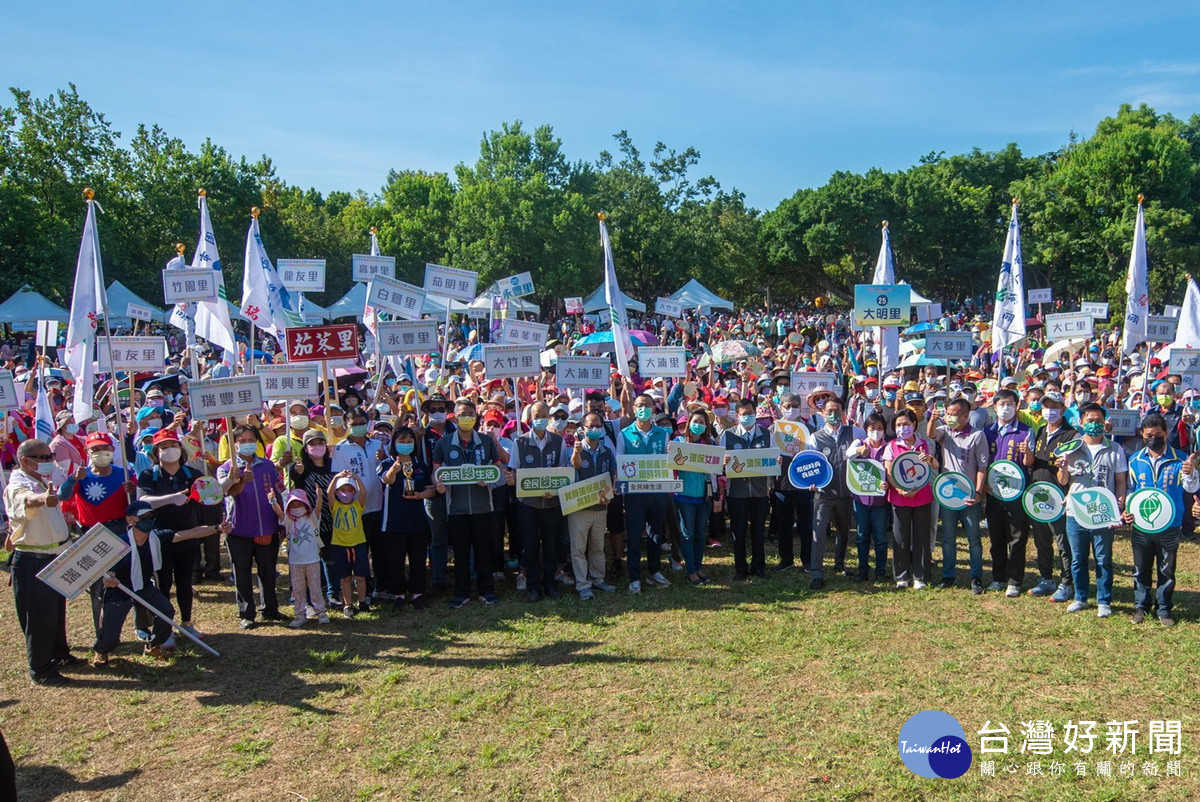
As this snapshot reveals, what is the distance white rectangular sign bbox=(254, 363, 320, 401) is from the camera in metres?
11.0

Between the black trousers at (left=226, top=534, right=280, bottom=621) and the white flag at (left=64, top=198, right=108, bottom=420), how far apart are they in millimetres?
3422

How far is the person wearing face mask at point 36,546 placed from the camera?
698 centimetres

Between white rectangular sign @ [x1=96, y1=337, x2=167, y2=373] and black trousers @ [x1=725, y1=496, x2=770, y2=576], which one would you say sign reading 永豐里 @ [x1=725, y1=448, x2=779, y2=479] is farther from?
white rectangular sign @ [x1=96, y1=337, x2=167, y2=373]

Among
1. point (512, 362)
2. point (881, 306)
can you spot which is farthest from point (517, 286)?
point (881, 306)

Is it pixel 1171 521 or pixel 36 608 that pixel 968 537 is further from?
pixel 36 608

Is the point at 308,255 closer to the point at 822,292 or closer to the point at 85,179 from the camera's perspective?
the point at 85,179

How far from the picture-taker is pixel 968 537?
8.87m

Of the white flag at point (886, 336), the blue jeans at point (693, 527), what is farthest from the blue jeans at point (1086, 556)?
the white flag at point (886, 336)

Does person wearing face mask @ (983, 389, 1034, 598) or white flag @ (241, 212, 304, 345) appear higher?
white flag @ (241, 212, 304, 345)

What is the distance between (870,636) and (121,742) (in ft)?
20.3

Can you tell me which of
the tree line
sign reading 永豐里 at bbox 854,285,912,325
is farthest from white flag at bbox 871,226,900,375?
the tree line

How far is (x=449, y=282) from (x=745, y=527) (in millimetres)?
6959

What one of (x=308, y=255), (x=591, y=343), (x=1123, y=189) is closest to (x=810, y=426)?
(x=591, y=343)

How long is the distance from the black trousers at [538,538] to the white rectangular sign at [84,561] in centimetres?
381
